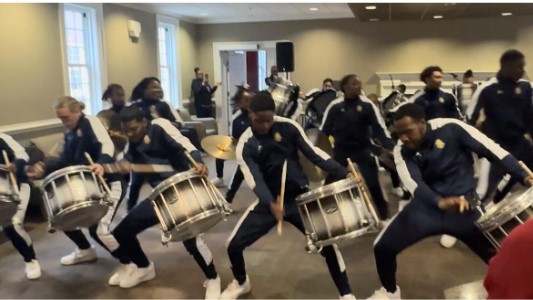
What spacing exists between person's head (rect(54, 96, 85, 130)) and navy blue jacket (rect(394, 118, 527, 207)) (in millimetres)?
2304

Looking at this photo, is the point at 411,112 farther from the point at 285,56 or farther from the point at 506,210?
the point at 285,56

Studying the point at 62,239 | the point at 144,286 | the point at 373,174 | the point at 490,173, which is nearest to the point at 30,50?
the point at 62,239

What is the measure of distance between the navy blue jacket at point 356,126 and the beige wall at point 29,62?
4.24 m

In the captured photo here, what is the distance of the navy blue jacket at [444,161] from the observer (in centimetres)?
279

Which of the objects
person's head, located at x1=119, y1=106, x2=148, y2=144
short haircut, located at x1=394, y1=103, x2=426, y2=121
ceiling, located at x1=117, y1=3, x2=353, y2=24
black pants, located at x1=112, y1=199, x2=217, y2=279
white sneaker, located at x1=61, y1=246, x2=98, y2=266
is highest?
ceiling, located at x1=117, y1=3, x2=353, y2=24

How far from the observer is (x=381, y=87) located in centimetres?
1137

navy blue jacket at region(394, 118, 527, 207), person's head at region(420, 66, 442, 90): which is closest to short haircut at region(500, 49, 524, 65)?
person's head at region(420, 66, 442, 90)

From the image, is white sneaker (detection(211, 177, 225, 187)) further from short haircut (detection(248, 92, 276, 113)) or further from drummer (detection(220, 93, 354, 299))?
short haircut (detection(248, 92, 276, 113))

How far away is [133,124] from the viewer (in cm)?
342

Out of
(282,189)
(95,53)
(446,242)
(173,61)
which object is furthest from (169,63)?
(282,189)

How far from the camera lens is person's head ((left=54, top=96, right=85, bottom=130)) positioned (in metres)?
3.68

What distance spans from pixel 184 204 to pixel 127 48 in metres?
6.66

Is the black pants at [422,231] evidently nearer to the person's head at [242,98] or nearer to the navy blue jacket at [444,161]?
the navy blue jacket at [444,161]

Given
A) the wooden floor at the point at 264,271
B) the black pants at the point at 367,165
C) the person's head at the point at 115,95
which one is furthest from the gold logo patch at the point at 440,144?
the person's head at the point at 115,95
